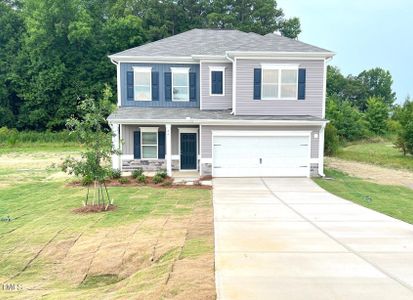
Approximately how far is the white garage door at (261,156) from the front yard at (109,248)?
4546 mm

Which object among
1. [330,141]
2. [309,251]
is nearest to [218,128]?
[309,251]

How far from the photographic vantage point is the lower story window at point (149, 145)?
65.1 feet

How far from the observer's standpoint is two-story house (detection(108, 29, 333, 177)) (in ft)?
60.3

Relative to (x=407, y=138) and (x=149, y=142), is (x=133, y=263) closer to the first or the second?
(x=149, y=142)

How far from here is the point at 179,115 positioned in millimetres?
19203

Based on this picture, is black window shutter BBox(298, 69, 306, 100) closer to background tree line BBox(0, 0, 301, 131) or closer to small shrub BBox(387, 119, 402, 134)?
small shrub BBox(387, 119, 402, 134)

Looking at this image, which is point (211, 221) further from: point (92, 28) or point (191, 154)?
point (92, 28)

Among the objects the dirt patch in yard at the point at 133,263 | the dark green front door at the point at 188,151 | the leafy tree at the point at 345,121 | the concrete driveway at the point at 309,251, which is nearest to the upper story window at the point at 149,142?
the dark green front door at the point at 188,151

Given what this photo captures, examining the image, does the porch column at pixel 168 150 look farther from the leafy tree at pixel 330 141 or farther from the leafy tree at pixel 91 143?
the leafy tree at pixel 330 141

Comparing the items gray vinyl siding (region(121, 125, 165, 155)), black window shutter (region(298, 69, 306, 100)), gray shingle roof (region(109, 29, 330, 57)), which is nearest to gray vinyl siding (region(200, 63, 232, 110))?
gray shingle roof (region(109, 29, 330, 57))

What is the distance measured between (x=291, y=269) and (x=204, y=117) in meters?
12.6

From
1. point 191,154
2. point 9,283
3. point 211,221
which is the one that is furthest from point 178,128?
point 9,283

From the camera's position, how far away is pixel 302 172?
18656mm

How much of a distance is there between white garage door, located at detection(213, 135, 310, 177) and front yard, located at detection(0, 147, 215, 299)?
14.9 ft
